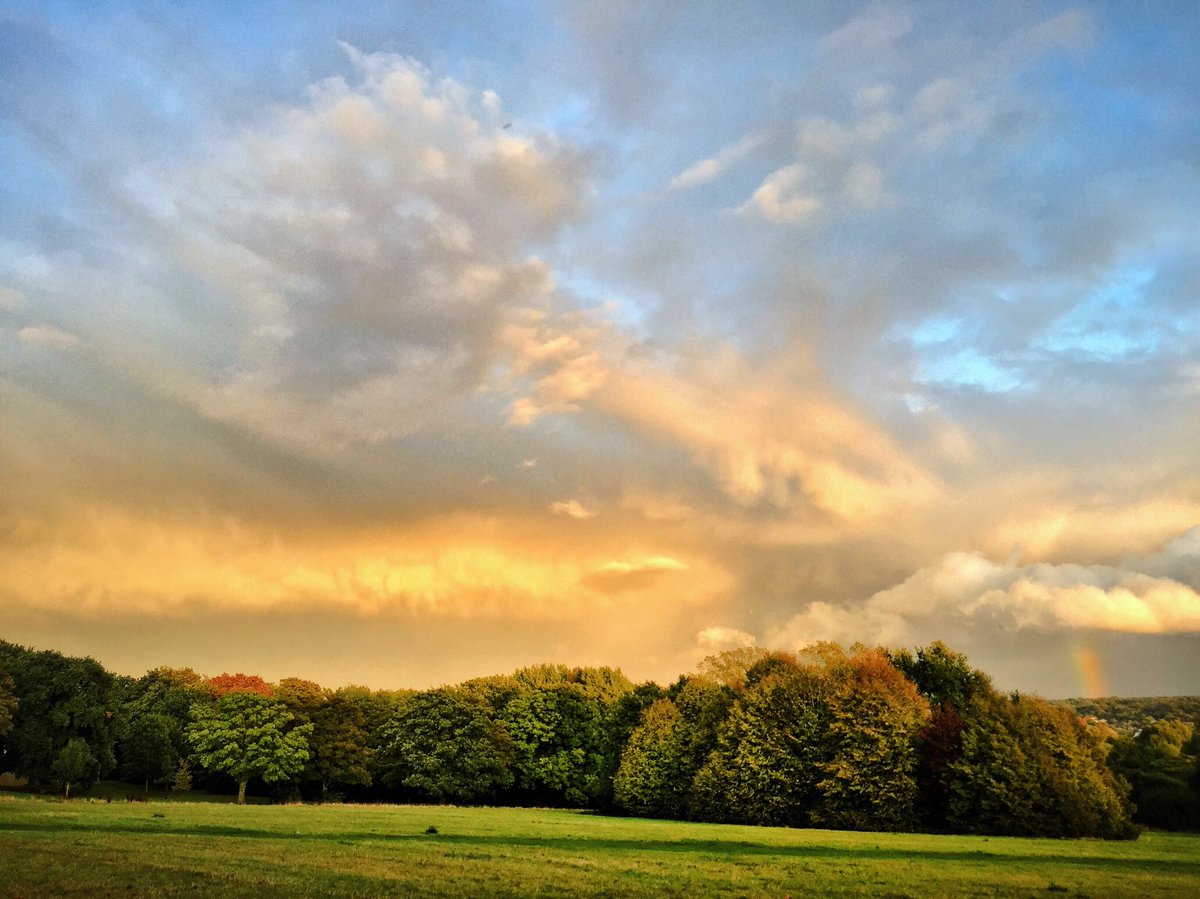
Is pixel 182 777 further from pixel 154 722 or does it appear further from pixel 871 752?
pixel 871 752

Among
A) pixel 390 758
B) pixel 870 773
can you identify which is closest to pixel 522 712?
pixel 390 758

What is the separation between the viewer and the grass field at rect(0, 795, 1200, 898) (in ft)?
72.4

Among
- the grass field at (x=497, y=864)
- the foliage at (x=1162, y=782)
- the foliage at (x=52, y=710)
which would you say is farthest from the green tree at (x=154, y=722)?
the foliage at (x=1162, y=782)

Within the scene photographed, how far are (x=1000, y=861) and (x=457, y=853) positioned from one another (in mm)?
26159

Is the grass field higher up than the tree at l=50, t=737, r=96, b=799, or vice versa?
the grass field

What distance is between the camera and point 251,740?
373ft

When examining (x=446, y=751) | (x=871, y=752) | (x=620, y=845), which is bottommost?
(x=620, y=845)

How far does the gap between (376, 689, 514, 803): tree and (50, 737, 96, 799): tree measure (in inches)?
1532

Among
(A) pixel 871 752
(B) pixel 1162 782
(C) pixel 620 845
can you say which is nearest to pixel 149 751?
(A) pixel 871 752

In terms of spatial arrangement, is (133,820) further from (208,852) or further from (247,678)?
(247,678)

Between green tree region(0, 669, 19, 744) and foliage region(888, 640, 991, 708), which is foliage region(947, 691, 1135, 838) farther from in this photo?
green tree region(0, 669, 19, 744)

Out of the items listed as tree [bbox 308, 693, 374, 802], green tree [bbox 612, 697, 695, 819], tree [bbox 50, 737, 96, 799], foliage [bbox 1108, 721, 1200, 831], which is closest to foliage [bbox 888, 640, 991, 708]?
foliage [bbox 1108, 721, 1200, 831]

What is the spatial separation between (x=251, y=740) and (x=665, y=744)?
59.1m

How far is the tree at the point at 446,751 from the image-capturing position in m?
115
